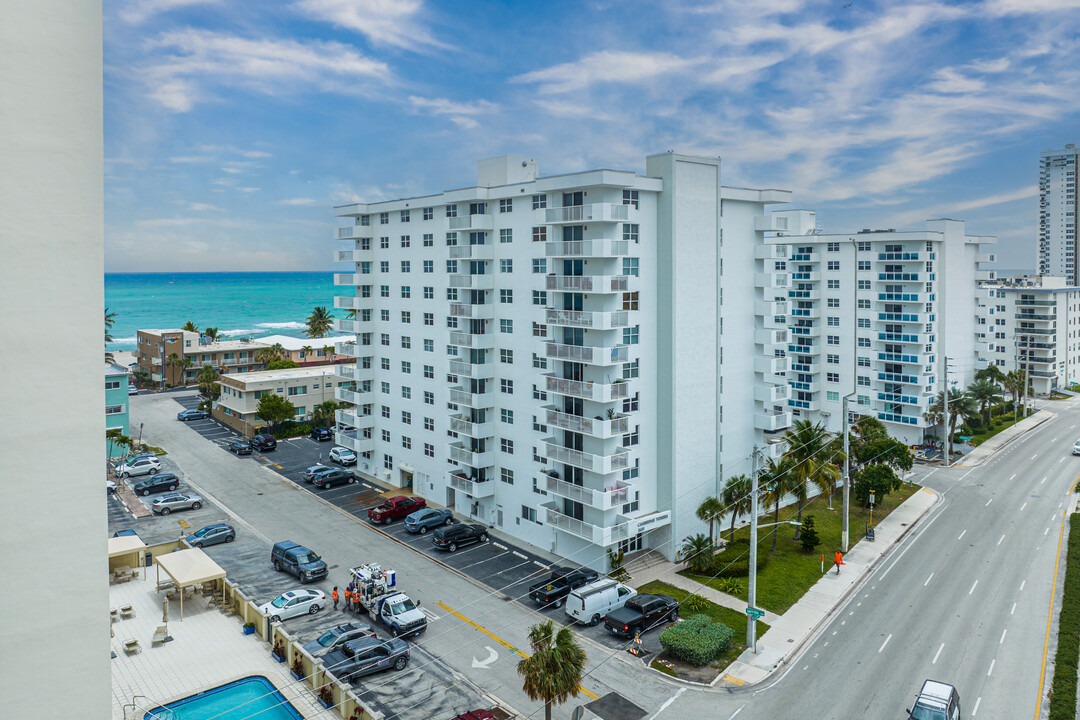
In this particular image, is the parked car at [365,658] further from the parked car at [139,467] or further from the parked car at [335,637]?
the parked car at [139,467]

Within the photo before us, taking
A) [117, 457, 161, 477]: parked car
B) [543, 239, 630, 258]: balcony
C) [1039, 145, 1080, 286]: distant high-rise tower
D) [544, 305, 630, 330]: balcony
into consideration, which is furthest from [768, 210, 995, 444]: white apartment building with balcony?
[1039, 145, 1080, 286]: distant high-rise tower

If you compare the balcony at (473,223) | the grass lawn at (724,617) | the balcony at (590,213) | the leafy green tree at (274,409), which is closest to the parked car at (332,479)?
the leafy green tree at (274,409)

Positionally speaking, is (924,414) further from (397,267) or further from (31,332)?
(31,332)

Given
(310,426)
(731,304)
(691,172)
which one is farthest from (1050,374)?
(310,426)

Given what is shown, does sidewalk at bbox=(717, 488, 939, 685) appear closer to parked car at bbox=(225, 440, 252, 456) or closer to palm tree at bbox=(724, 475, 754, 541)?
palm tree at bbox=(724, 475, 754, 541)

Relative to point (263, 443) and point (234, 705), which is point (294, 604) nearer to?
point (234, 705)
